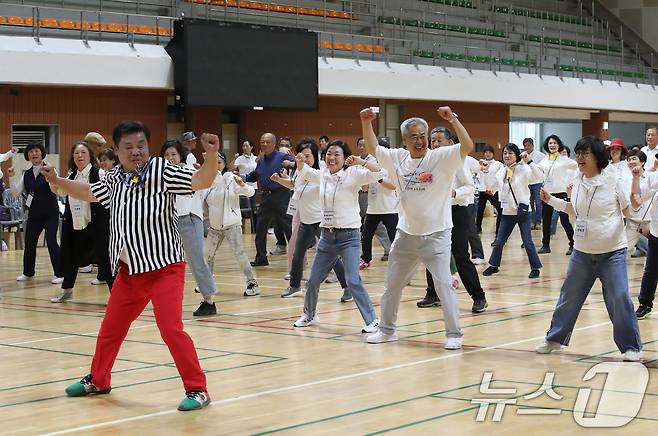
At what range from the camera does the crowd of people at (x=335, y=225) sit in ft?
21.7

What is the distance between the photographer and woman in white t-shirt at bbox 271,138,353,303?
11547 millimetres

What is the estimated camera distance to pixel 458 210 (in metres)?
11.1

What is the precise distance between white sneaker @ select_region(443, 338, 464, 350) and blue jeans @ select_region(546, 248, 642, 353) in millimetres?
736

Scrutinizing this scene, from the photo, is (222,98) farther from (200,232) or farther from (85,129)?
(200,232)

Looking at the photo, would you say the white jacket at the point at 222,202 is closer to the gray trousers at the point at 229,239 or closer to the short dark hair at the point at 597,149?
the gray trousers at the point at 229,239

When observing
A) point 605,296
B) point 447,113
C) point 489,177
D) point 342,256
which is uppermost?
point 447,113

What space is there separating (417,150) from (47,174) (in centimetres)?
305

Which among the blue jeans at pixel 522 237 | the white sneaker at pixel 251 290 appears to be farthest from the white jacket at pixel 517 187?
the white sneaker at pixel 251 290

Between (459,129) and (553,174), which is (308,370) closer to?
(459,129)

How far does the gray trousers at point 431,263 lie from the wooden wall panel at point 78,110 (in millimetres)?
15621

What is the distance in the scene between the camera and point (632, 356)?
7.86m

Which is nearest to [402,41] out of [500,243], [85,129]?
[85,129]

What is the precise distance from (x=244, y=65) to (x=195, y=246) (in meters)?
13.9

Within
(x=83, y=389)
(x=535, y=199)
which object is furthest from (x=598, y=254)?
(x=535, y=199)
